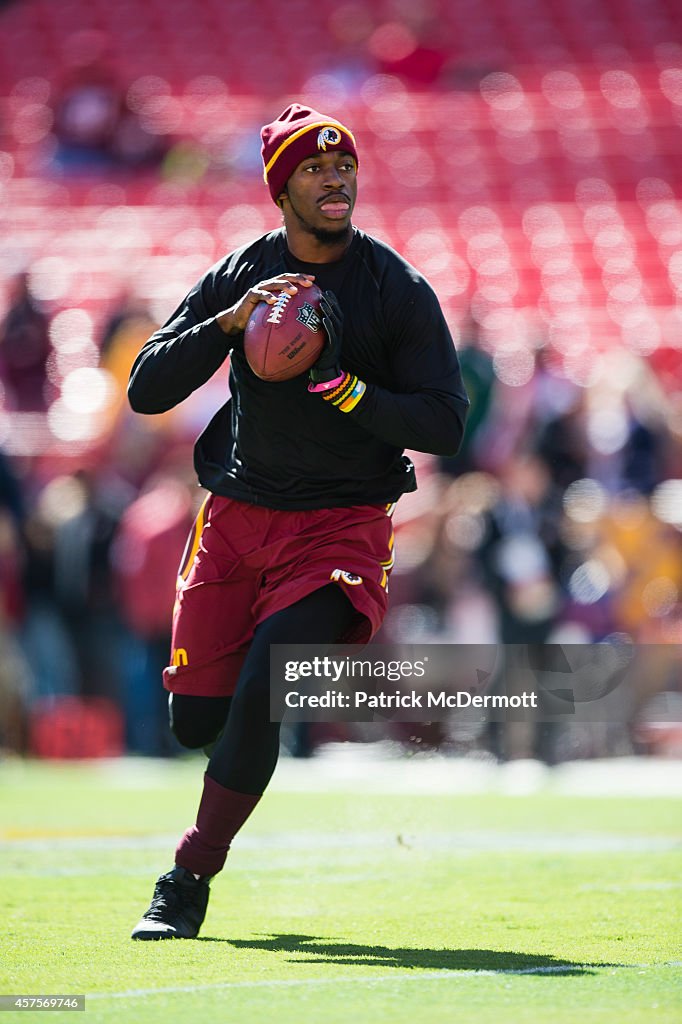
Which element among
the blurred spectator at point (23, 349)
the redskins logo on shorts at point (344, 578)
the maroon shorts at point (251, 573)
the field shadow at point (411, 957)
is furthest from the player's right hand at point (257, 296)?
the blurred spectator at point (23, 349)

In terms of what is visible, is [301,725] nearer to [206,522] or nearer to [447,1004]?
A: [206,522]

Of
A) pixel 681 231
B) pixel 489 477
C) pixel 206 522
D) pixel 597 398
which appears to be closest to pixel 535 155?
pixel 681 231

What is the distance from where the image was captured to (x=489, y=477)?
11.0 metres

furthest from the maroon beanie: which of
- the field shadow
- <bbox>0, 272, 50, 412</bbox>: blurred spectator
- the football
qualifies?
<bbox>0, 272, 50, 412</bbox>: blurred spectator

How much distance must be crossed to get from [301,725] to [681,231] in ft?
26.1

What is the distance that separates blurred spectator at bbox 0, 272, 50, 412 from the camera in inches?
535

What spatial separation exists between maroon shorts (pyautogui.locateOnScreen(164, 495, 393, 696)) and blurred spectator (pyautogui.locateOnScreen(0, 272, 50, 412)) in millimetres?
9169

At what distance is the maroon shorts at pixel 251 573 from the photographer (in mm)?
4668

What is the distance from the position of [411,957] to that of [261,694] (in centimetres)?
77

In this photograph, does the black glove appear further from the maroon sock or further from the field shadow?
the field shadow

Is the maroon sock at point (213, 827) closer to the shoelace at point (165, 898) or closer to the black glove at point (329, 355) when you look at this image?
the shoelace at point (165, 898)

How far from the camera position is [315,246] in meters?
4.75

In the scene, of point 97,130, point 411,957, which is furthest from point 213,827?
point 97,130

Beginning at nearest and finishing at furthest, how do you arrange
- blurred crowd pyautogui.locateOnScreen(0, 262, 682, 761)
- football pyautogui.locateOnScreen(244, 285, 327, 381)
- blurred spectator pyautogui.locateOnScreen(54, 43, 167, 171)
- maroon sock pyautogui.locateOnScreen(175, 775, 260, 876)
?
football pyautogui.locateOnScreen(244, 285, 327, 381), maroon sock pyautogui.locateOnScreen(175, 775, 260, 876), blurred crowd pyautogui.locateOnScreen(0, 262, 682, 761), blurred spectator pyautogui.locateOnScreen(54, 43, 167, 171)
